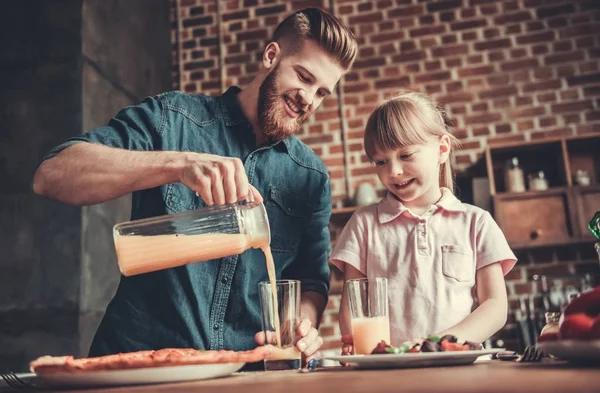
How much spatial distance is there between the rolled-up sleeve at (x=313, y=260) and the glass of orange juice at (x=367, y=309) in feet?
1.79

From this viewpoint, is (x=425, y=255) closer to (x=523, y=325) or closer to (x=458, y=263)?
(x=458, y=263)

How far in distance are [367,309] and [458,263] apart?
0.57 m

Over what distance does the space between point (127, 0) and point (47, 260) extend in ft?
5.32

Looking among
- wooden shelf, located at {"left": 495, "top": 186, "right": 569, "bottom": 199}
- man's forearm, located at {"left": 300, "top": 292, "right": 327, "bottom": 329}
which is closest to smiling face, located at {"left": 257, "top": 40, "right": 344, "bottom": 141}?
man's forearm, located at {"left": 300, "top": 292, "right": 327, "bottom": 329}

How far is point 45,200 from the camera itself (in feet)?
8.82

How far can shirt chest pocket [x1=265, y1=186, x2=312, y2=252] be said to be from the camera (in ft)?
5.46

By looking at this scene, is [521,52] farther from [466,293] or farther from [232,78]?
[466,293]

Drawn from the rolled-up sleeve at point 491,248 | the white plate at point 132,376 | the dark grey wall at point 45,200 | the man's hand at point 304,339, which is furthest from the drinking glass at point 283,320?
the dark grey wall at point 45,200

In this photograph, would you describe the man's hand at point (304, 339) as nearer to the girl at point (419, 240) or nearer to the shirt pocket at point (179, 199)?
the girl at point (419, 240)

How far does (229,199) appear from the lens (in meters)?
1.06

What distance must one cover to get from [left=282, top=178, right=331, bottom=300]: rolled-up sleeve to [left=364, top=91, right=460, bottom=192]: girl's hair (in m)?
0.26

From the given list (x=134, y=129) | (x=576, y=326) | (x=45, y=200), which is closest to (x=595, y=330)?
(x=576, y=326)

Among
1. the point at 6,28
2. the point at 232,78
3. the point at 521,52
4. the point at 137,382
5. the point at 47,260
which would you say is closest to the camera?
the point at 137,382

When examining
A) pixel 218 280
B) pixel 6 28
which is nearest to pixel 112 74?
pixel 6 28
